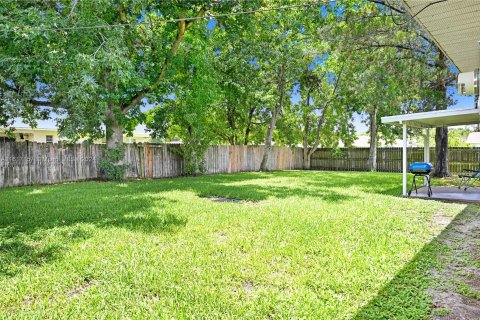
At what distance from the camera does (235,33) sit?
1058 cm

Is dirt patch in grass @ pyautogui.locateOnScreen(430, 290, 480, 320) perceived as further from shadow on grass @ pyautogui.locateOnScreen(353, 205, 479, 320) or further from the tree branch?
the tree branch

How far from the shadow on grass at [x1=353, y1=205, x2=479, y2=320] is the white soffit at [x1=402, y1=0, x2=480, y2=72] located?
270 cm

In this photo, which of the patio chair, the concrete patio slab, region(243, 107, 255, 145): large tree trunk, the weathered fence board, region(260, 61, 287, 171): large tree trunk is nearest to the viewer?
the concrete patio slab

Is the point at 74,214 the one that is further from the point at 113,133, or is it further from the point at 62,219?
the point at 113,133

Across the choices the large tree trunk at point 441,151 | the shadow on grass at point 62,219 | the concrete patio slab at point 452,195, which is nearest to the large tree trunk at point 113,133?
the shadow on grass at point 62,219

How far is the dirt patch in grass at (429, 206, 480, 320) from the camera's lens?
2.27 meters

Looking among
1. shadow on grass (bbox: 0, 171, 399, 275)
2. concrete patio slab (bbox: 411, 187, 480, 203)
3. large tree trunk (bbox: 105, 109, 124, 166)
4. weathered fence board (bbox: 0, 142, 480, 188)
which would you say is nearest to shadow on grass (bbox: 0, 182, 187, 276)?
shadow on grass (bbox: 0, 171, 399, 275)

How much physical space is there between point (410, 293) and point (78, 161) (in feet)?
35.8

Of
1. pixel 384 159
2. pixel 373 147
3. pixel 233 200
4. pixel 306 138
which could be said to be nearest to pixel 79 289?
pixel 233 200

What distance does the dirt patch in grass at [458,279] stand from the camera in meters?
2.27

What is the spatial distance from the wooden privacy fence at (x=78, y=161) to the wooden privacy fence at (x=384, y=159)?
24.4 ft

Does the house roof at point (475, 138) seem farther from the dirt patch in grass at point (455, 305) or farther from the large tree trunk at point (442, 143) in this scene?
the dirt patch in grass at point (455, 305)

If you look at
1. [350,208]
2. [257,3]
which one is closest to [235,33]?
[257,3]

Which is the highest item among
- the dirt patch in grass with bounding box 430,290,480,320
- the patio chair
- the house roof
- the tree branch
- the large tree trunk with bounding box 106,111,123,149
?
the tree branch
